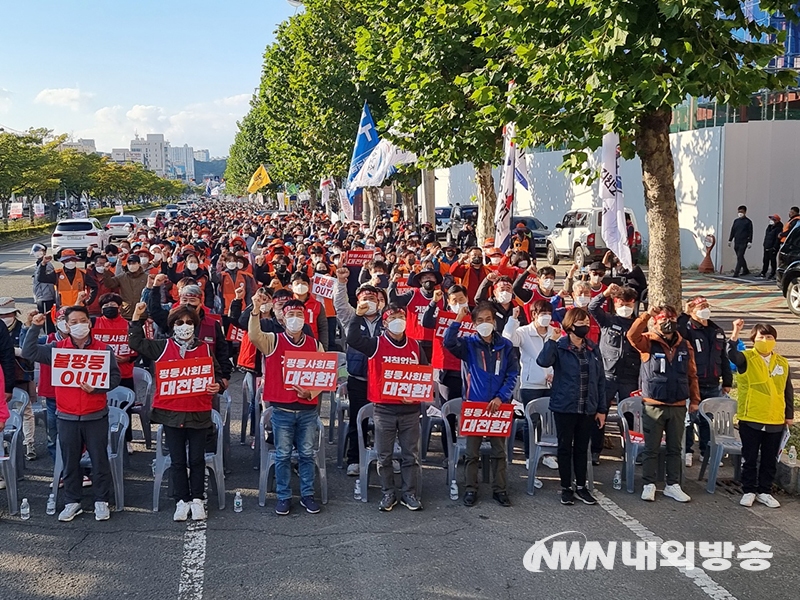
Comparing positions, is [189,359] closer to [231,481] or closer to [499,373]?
[231,481]

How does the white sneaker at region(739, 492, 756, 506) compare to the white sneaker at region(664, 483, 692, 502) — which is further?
the white sneaker at region(664, 483, 692, 502)

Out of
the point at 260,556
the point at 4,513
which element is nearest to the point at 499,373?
the point at 260,556

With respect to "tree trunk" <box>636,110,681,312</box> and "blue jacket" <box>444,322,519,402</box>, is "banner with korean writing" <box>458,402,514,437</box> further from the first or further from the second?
"tree trunk" <box>636,110,681,312</box>

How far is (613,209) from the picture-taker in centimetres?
1121

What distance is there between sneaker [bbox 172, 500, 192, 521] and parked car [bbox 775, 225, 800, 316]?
509 inches

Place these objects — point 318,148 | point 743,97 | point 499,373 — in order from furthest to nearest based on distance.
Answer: point 318,148
point 743,97
point 499,373

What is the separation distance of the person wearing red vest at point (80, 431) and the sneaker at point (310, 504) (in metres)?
1.58

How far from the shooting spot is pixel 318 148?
1243 inches

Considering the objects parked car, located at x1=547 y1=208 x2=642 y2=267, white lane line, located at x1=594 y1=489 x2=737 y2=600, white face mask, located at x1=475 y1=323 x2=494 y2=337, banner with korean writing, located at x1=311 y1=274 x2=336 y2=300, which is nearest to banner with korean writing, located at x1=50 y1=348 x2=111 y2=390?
white face mask, located at x1=475 y1=323 x2=494 y2=337

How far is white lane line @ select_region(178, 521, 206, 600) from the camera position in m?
5.58

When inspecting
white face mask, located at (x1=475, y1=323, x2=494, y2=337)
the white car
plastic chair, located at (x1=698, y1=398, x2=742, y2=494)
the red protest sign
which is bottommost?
plastic chair, located at (x1=698, y1=398, x2=742, y2=494)

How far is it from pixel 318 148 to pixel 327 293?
20.8 m

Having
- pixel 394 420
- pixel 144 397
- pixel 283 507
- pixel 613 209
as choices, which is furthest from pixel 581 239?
pixel 283 507

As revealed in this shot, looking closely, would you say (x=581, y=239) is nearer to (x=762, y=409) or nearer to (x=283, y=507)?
(x=762, y=409)
